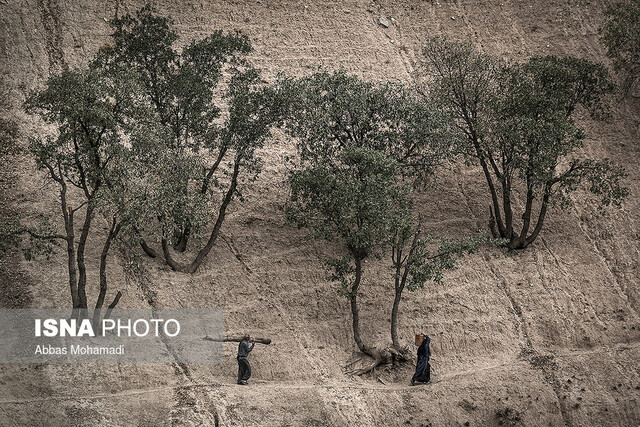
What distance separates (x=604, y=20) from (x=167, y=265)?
2144cm

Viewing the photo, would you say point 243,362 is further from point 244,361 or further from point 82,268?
point 82,268

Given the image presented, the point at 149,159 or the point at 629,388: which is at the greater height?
the point at 149,159

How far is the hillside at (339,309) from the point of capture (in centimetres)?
2344

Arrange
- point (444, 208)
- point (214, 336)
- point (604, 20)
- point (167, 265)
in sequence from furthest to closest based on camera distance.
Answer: point (604, 20) < point (444, 208) < point (167, 265) < point (214, 336)

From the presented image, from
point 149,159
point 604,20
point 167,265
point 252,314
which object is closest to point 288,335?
point 252,314

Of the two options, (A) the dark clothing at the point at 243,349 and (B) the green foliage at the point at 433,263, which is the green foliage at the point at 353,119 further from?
(A) the dark clothing at the point at 243,349

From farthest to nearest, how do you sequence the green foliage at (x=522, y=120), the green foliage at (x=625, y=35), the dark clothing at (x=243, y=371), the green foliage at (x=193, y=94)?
the green foliage at (x=625, y=35) < the green foliage at (x=522, y=120) < the green foliage at (x=193, y=94) < the dark clothing at (x=243, y=371)

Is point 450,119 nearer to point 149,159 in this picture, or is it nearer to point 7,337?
point 149,159

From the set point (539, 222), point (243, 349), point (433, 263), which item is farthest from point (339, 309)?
point (539, 222)

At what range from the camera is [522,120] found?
1120 inches

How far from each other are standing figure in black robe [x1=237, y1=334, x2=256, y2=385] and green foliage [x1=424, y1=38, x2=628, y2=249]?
31.1ft

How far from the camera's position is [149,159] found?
78.9 ft

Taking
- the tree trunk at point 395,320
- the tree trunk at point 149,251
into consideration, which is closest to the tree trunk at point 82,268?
the tree trunk at point 149,251

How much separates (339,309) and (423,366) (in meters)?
3.39
